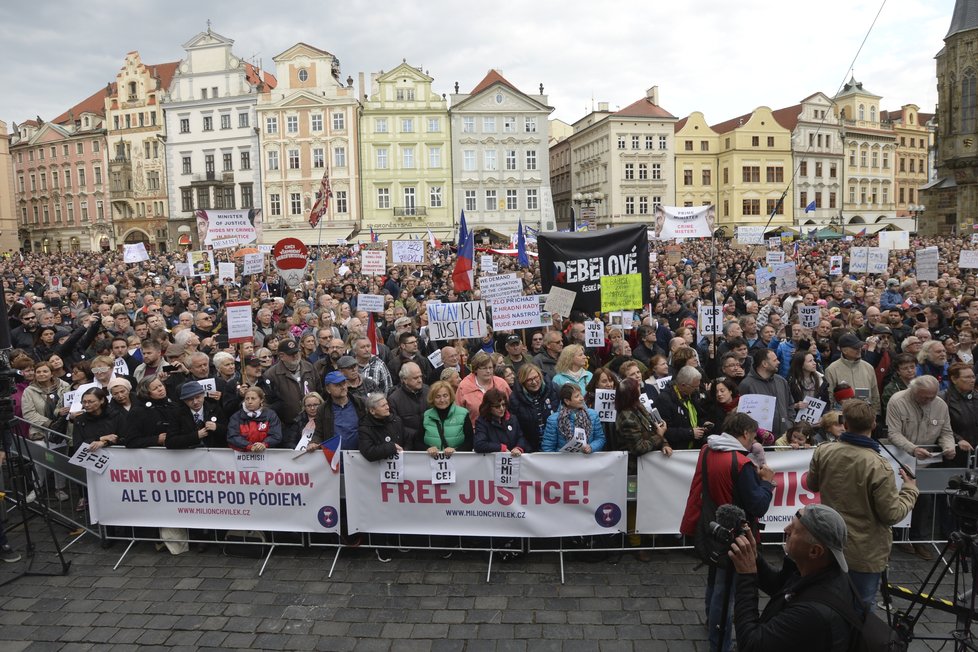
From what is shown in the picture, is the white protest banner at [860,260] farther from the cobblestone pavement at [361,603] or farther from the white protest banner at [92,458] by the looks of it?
the white protest banner at [92,458]

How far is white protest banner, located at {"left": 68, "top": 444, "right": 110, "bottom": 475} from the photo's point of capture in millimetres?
6426

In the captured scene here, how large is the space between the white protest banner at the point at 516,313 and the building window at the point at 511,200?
49.1 m

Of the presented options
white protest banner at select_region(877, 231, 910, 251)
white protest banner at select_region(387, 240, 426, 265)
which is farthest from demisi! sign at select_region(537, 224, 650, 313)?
white protest banner at select_region(877, 231, 910, 251)

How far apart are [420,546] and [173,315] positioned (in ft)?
33.0

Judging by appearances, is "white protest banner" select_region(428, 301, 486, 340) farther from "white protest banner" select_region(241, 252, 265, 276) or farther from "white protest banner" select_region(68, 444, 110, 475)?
"white protest banner" select_region(241, 252, 265, 276)

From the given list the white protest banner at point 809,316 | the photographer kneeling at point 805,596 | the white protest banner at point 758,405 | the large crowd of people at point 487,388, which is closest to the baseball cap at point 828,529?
the photographer kneeling at point 805,596

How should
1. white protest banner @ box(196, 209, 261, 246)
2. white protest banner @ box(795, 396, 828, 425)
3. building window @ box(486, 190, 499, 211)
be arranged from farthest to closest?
building window @ box(486, 190, 499, 211), white protest banner @ box(196, 209, 261, 246), white protest banner @ box(795, 396, 828, 425)

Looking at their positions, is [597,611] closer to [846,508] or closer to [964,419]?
[846,508]

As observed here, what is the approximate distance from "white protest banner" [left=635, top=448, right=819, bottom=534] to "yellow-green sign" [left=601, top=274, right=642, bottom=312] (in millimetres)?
3079

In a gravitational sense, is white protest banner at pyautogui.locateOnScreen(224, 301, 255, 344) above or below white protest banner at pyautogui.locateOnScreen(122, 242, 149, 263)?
below

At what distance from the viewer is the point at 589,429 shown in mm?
6016

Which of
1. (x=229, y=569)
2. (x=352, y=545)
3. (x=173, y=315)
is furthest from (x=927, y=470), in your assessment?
(x=173, y=315)

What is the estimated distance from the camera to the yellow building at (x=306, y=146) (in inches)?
2152

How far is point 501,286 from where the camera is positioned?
33.3 feet
